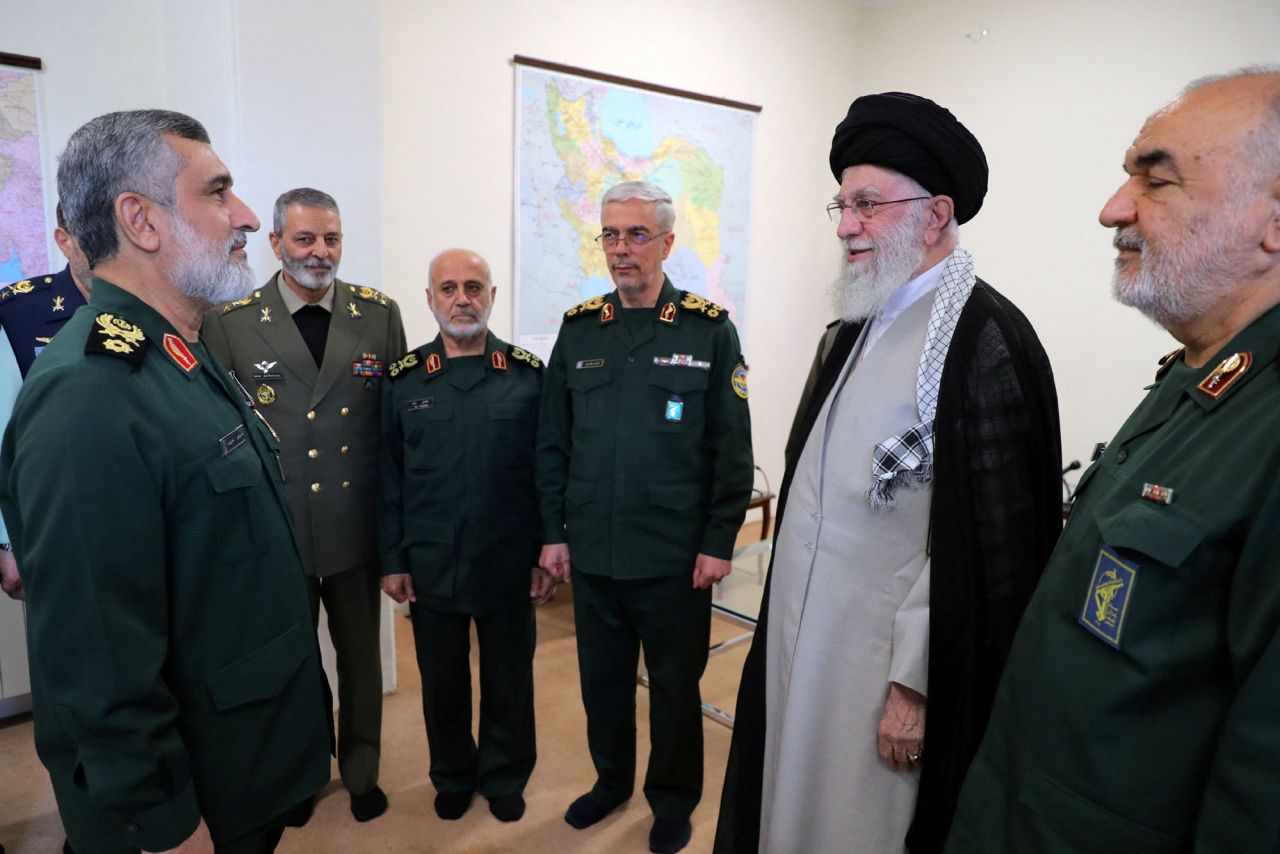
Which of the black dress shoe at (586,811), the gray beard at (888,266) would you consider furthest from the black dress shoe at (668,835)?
the gray beard at (888,266)

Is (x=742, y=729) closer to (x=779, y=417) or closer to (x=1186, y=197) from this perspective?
(x=1186, y=197)

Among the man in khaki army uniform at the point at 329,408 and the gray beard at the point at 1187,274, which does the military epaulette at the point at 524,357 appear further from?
the gray beard at the point at 1187,274

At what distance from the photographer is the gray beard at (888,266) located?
1.50 metres

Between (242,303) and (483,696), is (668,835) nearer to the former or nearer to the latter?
(483,696)

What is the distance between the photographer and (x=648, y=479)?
6.89ft

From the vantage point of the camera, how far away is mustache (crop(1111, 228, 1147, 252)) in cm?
106

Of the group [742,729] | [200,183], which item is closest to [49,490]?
[200,183]

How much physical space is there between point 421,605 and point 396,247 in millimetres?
1741

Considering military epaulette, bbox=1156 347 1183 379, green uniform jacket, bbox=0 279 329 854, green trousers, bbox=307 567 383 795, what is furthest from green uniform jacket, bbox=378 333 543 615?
military epaulette, bbox=1156 347 1183 379

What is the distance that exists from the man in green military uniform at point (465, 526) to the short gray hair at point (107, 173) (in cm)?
→ 97

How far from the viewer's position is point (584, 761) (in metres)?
2.65

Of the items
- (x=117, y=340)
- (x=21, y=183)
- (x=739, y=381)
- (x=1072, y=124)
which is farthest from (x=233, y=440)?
(x=1072, y=124)

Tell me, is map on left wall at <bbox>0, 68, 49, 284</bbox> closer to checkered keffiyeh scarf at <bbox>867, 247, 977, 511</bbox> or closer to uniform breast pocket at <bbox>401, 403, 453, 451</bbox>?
uniform breast pocket at <bbox>401, 403, 453, 451</bbox>

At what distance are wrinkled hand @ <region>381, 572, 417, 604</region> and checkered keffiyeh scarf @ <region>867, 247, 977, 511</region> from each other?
1.38 metres
